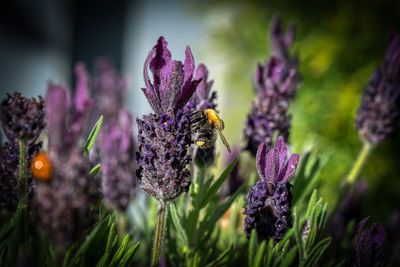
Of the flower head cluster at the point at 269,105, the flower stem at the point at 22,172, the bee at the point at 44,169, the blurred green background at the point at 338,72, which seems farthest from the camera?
the blurred green background at the point at 338,72

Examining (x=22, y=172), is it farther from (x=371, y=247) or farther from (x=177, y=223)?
(x=371, y=247)

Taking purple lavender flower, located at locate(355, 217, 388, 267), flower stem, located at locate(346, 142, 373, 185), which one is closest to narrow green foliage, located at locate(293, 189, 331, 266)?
purple lavender flower, located at locate(355, 217, 388, 267)

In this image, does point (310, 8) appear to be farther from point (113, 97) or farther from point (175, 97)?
point (175, 97)

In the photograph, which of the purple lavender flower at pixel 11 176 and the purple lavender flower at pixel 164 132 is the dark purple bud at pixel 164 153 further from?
the purple lavender flower at pixel 11 176

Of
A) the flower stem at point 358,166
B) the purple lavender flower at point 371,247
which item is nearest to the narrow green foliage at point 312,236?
the purple lavender flower at point 371,247

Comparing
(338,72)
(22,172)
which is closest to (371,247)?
(22,172)

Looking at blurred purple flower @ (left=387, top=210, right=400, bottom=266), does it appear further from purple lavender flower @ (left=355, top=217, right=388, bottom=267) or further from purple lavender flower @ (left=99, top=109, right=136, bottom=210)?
purple lavender flower @ (left=99, top=109, right=136, bottom=210)
